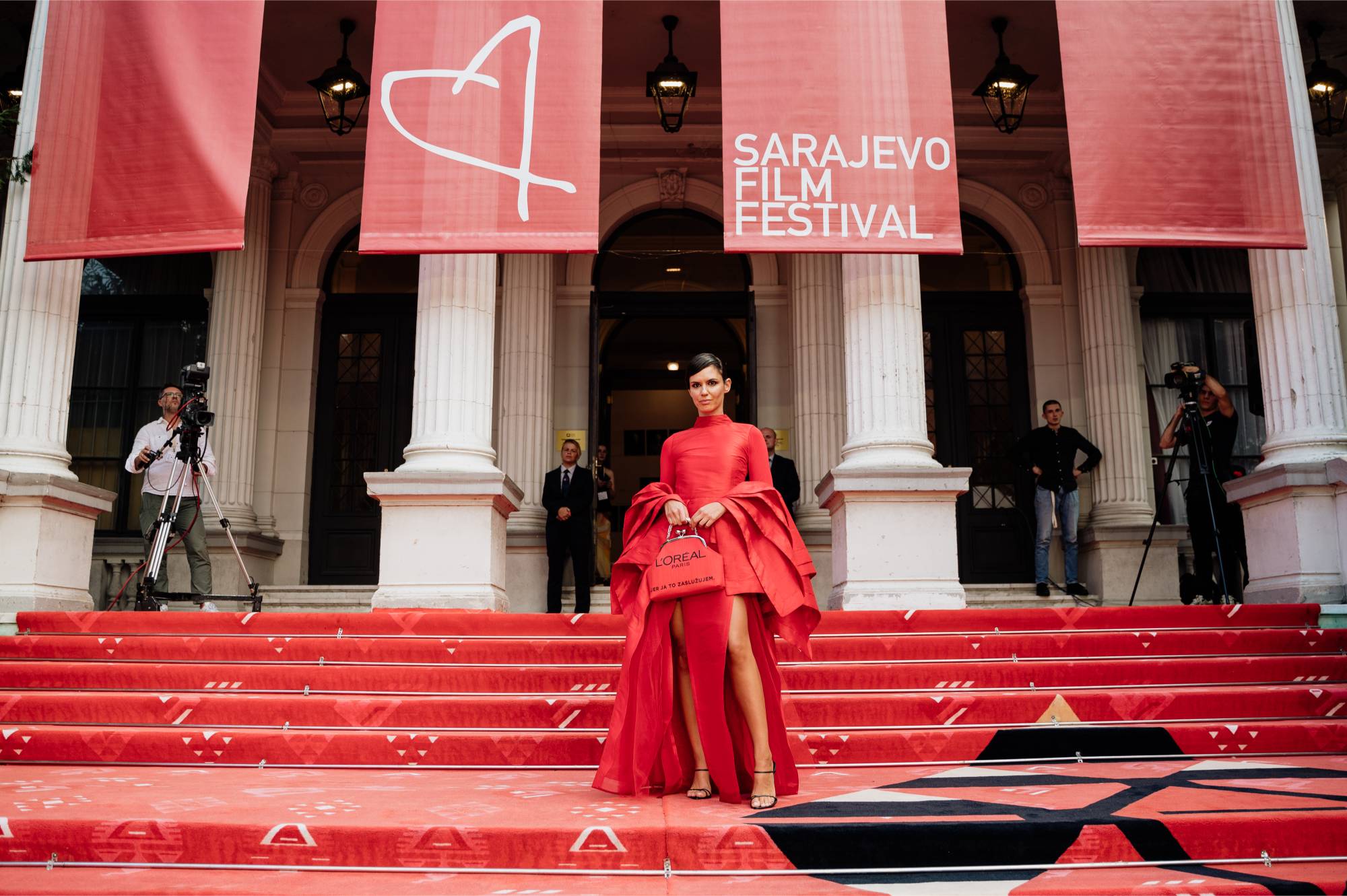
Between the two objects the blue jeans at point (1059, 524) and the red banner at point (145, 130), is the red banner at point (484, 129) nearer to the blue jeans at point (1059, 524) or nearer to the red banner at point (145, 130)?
the red banner at point (145, 130)

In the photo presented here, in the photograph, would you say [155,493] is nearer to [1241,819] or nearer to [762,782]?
[762,782]

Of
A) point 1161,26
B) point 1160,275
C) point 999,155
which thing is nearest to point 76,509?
point 1161,26

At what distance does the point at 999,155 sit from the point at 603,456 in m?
6.33

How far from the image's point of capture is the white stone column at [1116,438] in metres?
11.0

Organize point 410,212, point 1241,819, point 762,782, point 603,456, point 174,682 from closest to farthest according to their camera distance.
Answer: point 1241,819, point 762,782, point 174,682, point 410,212, point 603,456

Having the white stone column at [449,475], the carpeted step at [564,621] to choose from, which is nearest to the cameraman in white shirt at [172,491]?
the carpeted step at [564,621]

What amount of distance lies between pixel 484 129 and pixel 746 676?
17.0 feet

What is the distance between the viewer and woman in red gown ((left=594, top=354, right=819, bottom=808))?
4301 millimetres

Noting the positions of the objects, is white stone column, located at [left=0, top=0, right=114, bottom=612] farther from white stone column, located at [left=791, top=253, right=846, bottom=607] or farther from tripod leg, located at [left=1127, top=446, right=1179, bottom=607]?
tripod leg, located at [left=1127, top=446, right=1179, bottom=607]

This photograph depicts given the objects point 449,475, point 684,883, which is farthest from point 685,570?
point 449,475

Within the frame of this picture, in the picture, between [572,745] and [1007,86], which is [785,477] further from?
[572,745]

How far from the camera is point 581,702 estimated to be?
5633 mm

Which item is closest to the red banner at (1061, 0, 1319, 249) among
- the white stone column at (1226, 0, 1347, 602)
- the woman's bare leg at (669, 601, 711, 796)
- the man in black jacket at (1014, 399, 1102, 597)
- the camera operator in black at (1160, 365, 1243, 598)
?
the white stone column at (1226, 0, 1347, 602)

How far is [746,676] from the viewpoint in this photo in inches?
170
